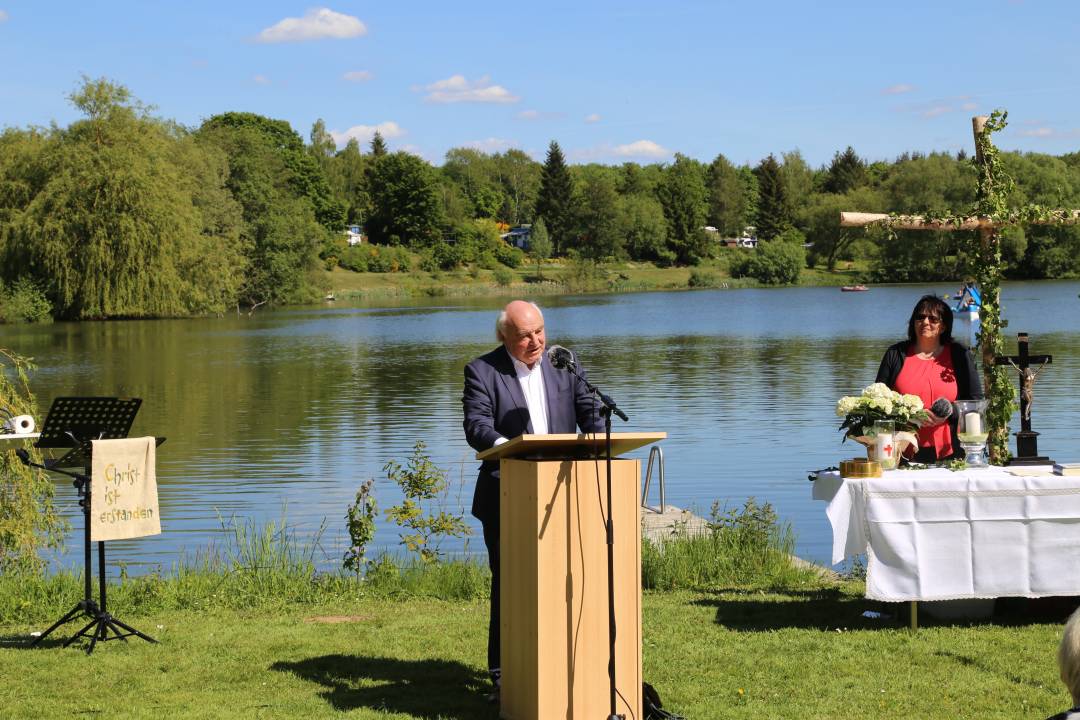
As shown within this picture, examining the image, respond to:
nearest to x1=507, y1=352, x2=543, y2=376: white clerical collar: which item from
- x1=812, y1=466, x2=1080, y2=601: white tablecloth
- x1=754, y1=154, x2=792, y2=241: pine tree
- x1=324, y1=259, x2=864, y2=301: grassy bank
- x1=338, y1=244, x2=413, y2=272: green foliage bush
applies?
x1=812, y1=466, x2=1080, y2=601: white tablecloth

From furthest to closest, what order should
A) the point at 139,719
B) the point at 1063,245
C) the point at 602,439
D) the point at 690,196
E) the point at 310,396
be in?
the point at 690,196
the point at 1063,245
the point at 310,396
the point at 139,719
the point at 602,439

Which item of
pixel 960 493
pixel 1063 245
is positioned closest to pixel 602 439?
pixel 960 493

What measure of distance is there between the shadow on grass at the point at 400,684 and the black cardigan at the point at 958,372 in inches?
125

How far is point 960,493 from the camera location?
24.1 feet

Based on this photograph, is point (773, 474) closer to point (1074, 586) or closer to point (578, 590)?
point (1074, 586)

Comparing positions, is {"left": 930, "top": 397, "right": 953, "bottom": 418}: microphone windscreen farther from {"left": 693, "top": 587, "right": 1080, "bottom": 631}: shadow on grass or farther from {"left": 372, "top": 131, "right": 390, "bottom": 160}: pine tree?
{"left": 372, "top": 131, "right": 390, "bottom": 160}: pine tree

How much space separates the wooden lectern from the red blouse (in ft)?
10.7

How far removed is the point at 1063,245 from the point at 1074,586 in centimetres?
9685

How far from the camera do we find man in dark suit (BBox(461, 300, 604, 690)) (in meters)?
6.08

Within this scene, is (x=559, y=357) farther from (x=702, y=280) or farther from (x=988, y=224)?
(x=702, y=280)

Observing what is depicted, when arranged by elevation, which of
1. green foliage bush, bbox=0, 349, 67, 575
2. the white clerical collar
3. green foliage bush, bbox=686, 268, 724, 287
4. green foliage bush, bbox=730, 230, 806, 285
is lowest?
green foliage bush, bbox=0, 349, 67, 575

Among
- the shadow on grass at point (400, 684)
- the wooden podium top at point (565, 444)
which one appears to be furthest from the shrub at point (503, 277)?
the wooden podium top at point (565, 444)

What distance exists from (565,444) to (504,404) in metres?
0.86

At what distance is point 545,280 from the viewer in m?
113
